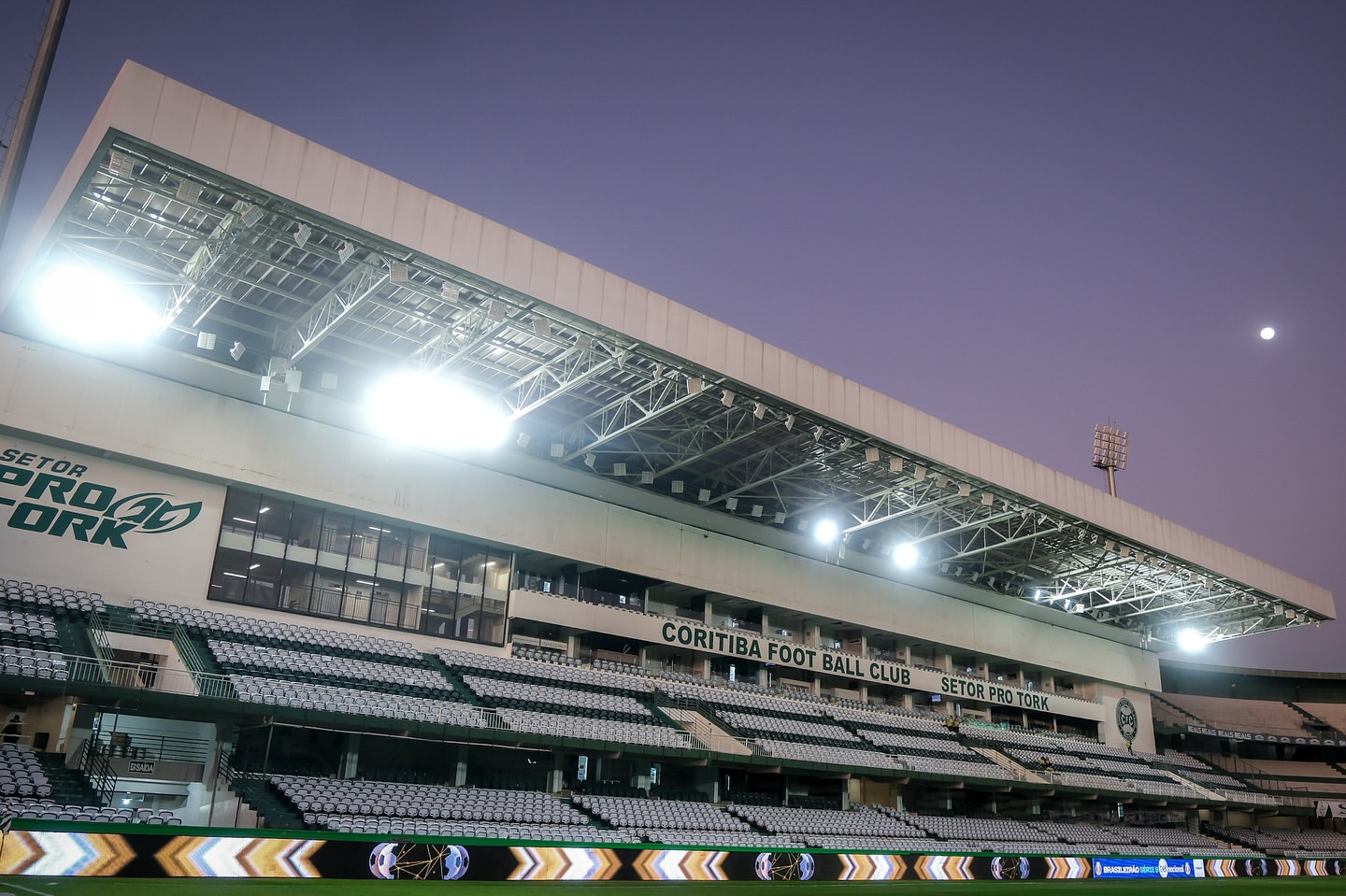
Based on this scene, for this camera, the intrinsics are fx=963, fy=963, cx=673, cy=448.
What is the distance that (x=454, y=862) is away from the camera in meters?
20.7

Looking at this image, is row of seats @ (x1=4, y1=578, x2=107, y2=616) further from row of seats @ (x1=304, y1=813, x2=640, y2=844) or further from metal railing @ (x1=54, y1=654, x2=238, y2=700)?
row of seats @ (x1=304, y1=813, x2=640, y2=844)

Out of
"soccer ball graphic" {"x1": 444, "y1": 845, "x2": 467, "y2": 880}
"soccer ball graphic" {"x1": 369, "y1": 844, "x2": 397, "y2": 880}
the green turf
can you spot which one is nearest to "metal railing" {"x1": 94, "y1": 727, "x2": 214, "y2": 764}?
"soccer ball graphic" {"x1": 369, "y1": 844, "x2": 397, "y2": 880}

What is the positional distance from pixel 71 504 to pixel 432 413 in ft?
33.7

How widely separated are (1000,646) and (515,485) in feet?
105

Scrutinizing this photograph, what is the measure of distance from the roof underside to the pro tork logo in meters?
4.42

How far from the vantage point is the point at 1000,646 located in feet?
177

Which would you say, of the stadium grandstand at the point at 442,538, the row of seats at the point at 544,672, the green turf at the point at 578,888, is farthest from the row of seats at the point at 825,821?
the row of seats at the point at 544,672

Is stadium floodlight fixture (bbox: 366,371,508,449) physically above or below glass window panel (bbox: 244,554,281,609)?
above

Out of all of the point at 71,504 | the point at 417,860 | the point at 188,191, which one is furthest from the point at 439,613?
the point at 188,191

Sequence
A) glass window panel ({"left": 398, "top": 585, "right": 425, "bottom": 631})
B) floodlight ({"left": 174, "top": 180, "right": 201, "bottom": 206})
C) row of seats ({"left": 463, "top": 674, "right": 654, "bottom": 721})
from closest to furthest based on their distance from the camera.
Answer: floodlight ({"left": 174, "top": 180, "right": 201, "bottom": 206}) → row of seats ({"left": 463, "top": 674, "right": 654, "bottom": 721}) → glass window panel ({"left": 398, "top": 585, "right": 425, "bottom": 631})

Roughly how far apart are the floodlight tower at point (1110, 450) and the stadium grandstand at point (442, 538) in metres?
17.8

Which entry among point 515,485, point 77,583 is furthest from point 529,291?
point 77,583

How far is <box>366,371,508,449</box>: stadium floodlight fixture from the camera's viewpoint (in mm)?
30516

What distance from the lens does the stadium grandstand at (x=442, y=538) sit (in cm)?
2397
